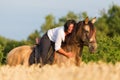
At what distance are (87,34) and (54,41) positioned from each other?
844 millimetres

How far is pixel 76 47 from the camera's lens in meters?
11.6

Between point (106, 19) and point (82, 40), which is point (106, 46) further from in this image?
point (106, 19)

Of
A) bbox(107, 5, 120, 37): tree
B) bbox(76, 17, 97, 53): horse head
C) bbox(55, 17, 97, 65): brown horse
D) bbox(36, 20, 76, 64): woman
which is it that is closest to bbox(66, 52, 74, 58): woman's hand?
bbox(36, 20, 76, 64): woman

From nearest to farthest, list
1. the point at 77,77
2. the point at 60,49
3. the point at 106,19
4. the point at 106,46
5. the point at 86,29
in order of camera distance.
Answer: the point at 77,77 → the point at 60,49 → the point at 86,29 → the point at 106,46 → the point at 106,19

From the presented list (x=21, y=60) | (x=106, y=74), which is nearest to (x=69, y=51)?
(x=21, y=60)

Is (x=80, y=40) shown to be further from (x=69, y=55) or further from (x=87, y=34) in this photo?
(x=69, y=55)

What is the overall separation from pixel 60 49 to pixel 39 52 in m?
1.24

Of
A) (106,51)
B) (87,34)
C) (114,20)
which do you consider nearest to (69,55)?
(87,34)

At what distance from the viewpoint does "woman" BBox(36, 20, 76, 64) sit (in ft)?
34.8

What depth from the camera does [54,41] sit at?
1133cm

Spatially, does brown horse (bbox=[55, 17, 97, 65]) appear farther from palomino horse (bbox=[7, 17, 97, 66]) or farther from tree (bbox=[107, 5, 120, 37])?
tree (bbox=[107, 5, 120, 37])

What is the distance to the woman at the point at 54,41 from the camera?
10617mm

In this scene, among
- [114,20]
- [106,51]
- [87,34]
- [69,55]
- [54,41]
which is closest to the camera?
[69,55]

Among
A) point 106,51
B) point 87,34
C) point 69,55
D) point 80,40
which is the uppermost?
point 87,34
